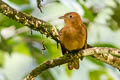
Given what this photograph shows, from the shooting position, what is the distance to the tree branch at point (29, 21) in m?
3.75

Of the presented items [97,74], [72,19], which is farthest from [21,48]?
[72,19]

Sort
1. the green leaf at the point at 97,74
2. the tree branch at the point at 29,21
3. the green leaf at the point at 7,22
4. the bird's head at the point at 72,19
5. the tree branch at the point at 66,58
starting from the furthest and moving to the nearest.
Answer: the green leaf at the point at 97,74
the green leaf at the point at 7,22
the bird's head at the point at 72,19
the tree branch at the point at 29,21
the tree branch at the point at 66,58

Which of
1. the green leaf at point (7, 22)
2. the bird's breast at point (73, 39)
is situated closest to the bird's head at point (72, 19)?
the bird's breast at point (73, 39)

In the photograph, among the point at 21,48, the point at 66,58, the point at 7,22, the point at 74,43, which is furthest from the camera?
the point at 21,48

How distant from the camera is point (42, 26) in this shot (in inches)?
156

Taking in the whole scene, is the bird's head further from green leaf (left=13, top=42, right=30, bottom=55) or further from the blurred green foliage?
green leaf (left=13, top=42, right=30, bottom=55)

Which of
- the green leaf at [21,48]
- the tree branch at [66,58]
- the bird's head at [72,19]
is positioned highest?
the bird's head at [72,19]

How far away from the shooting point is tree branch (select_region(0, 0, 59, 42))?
3.75 m

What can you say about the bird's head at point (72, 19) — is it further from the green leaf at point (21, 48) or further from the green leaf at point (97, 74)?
the green leaf at point (21, 48)

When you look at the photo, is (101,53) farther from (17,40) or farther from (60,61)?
(17,40)

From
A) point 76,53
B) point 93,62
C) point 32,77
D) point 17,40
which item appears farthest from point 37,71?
point 17,40

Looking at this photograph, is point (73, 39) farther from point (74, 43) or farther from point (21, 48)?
point (21, 48)

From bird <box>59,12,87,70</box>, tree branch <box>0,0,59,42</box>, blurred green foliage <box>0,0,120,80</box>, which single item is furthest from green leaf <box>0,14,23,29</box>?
bird <box>59,12,87,70</box>

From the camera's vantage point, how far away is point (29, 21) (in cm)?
385
